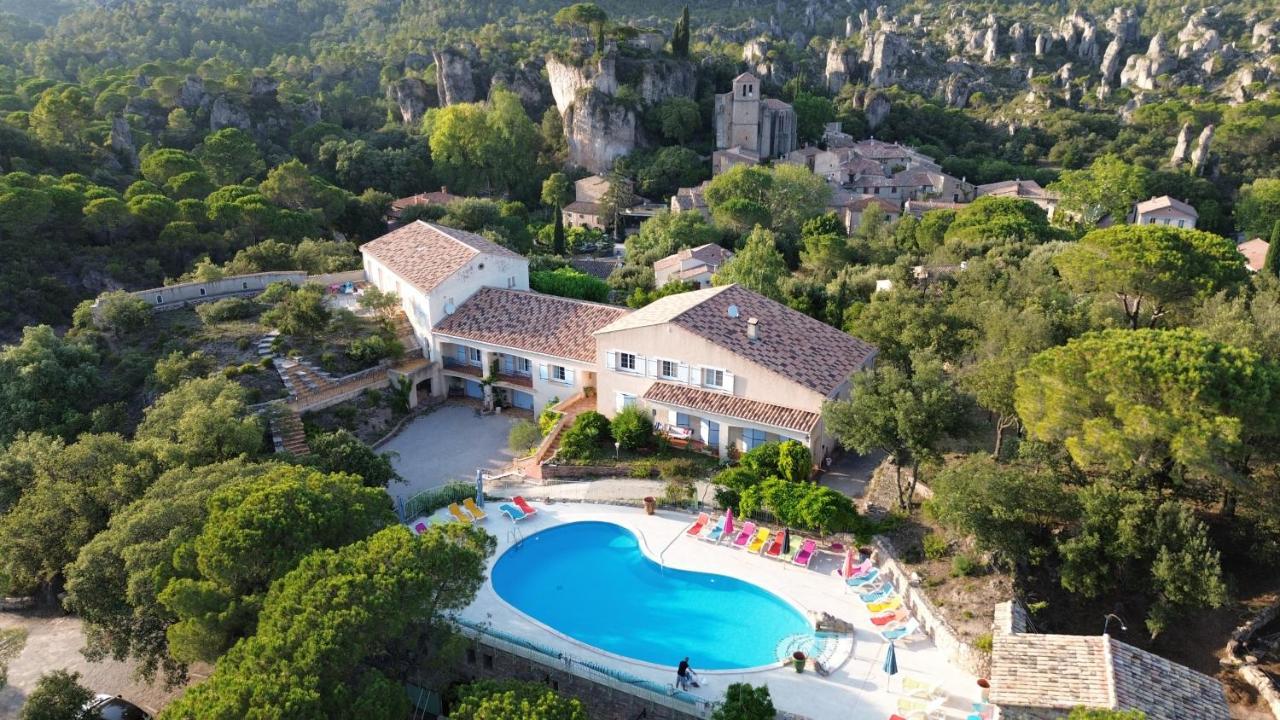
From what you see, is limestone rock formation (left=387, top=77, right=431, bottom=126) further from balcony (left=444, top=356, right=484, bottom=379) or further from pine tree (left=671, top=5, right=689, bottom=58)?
balcony (left=444, top=356, right=484, bottom=379)

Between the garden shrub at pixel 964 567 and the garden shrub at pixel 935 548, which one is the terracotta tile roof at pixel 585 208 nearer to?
the garden shrub at pixel 935 548

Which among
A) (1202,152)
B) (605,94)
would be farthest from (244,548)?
(1202,152)

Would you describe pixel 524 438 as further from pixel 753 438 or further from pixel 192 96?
pixel 192 96

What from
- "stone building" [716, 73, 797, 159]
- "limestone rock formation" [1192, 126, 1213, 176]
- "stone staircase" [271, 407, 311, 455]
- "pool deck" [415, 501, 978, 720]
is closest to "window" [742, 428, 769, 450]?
"pool deck" [415, 501, 978, 720]

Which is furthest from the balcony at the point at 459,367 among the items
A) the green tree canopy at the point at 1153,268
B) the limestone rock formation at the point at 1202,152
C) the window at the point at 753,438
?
the limestone rock formation at the point at 1202,152

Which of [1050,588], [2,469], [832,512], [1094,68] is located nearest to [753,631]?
[832,512]

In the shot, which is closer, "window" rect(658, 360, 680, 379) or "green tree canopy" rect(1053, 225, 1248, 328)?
"window" rect(658, 360, 680, 379)

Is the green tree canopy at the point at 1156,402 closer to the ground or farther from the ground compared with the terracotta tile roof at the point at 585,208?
farther from the ground
